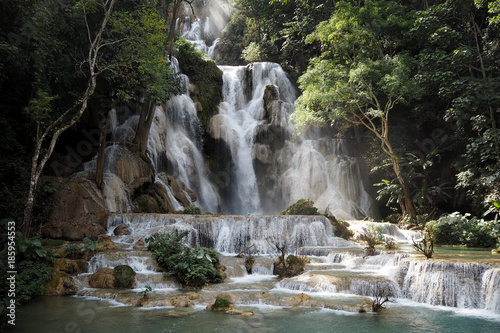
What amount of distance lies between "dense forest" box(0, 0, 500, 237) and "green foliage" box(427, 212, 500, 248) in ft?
3.05

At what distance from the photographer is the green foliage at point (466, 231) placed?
13.1m

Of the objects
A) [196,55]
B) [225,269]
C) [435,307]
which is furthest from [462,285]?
[196,55]

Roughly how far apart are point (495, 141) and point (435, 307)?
31.1 ft

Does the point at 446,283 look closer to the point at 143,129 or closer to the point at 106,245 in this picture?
the point at 106,245

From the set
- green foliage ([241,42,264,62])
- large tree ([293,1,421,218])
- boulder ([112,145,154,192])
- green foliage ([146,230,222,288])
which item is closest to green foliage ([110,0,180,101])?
boulder ([112,145,154,192])

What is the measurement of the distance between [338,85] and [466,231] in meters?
8.22

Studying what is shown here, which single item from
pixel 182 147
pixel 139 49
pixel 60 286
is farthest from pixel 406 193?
pixel 60 286

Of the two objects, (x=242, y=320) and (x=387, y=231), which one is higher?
(x=387, y=231)

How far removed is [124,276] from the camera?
8977mm

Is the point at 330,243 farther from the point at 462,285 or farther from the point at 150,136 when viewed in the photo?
the point at 150,136

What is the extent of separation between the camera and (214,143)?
2323 centimetres

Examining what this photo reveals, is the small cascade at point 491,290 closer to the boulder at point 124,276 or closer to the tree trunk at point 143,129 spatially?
the boulder at point 124,276

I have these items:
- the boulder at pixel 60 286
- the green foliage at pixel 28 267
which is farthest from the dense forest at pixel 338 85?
the boulder at pixel 60 286

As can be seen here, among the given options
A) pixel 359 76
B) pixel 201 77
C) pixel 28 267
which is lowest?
pixel 28 267
